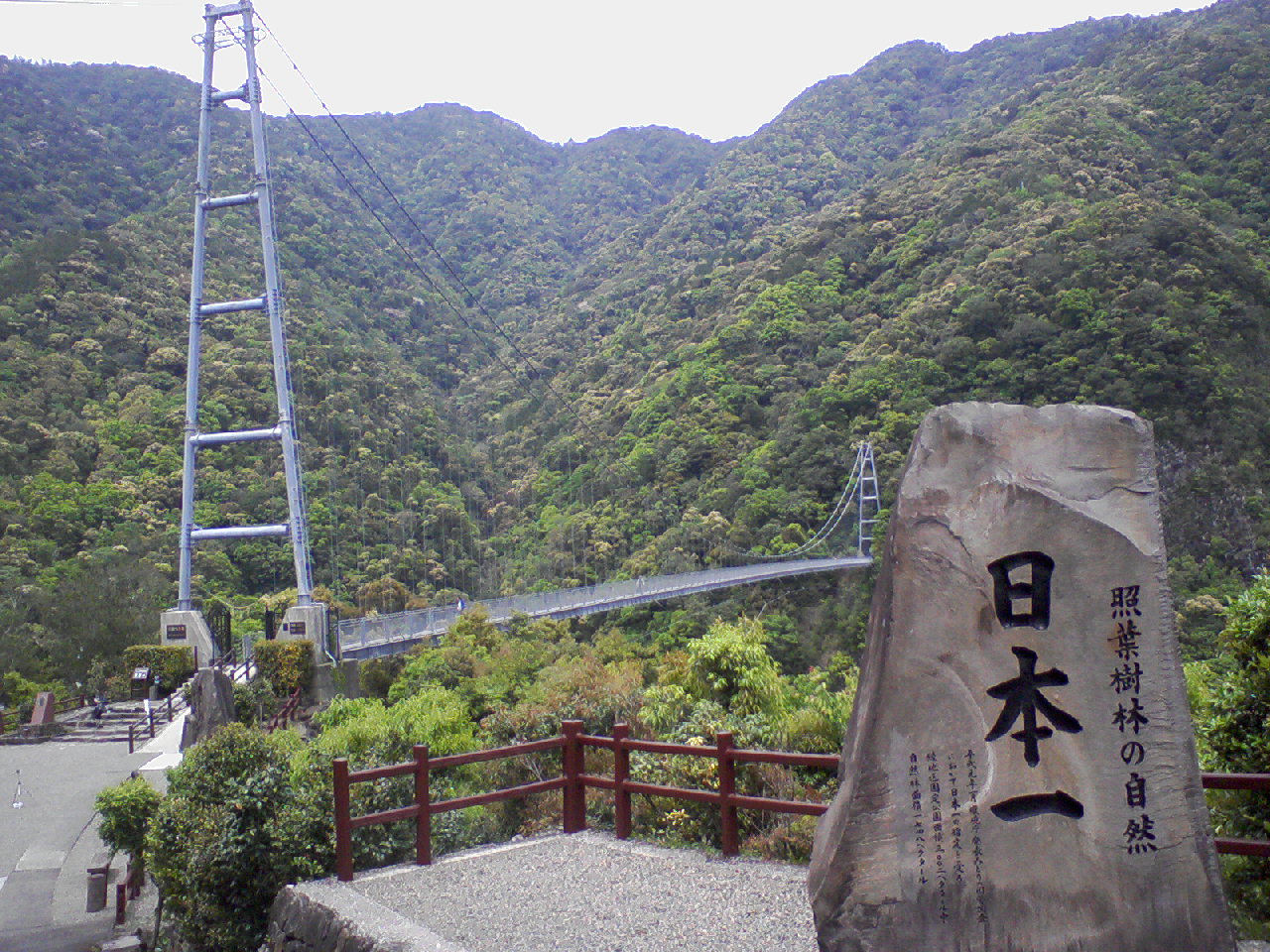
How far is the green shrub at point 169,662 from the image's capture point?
1533 cm

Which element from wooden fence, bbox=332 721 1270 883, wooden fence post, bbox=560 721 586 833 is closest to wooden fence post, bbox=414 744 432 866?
wooden fence, bbox=332 721 1270 883

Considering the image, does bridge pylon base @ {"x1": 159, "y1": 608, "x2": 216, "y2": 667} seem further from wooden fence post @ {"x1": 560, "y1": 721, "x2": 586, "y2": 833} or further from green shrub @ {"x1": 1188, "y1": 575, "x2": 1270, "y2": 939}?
green shrub @ {"x1": 1188, "y1": 575, "x2": 1270, "y2": 939}

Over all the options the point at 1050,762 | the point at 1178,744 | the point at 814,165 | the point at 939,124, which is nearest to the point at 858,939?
the point at 1050,762

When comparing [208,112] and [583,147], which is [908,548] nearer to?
[208,112]

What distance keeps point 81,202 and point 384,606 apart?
25.9 m

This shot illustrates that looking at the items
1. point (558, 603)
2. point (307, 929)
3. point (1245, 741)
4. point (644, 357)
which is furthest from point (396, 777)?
point (644, 357)

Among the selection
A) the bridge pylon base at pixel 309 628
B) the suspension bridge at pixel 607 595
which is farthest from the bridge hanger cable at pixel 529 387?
the bridge pylon base at pixel 309 628

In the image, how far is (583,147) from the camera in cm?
7619

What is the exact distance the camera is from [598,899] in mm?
4004

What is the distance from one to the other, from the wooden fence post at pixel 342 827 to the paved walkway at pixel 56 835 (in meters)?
4.90

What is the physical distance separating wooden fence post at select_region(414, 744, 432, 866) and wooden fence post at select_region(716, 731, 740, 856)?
1.25m

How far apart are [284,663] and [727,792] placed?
10872 mm

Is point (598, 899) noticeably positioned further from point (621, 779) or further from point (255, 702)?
point (255, 702)

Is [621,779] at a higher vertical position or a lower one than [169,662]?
higher
